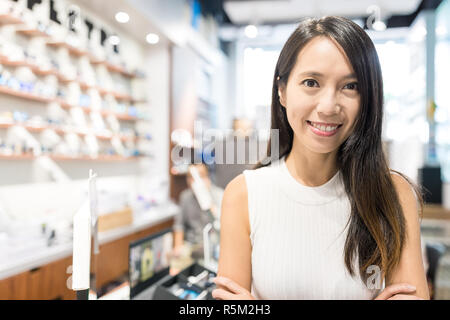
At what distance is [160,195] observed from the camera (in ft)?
11.4

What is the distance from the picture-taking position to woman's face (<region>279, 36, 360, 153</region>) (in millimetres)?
659

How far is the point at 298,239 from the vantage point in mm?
797

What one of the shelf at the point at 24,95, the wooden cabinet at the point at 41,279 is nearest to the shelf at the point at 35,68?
the shelf at the point at 24,95

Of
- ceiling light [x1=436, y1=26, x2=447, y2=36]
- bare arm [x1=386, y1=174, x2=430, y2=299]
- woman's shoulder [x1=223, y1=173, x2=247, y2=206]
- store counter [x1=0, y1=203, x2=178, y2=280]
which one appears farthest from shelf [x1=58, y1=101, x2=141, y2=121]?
ceiling light [x1=436, y1=26, x2=447, y2=36]

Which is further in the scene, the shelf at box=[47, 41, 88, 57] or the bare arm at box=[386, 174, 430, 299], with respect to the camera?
the shelf at box=[47, 41, 88, 57]

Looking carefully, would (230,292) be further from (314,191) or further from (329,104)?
(329,104)

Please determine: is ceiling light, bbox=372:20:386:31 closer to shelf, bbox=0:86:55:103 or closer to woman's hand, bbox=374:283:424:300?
woman's hand, bbox=374:283:424:300

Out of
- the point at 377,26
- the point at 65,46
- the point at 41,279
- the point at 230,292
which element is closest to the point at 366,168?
the point at 230,292

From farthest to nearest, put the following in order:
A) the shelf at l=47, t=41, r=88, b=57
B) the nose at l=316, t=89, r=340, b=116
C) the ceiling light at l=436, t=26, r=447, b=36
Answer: the ceiling light at l=436, t=26, r=447, b=36, the shelf at l=47, t=41, r=88, b=57, the nose at l=316, t=89, r=340, b=116

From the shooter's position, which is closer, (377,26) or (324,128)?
(324,128)

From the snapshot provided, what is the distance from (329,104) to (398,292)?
0.39m

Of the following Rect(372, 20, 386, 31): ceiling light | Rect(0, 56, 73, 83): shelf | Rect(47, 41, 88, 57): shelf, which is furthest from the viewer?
Rect(0, 56, 73, 83): shelf

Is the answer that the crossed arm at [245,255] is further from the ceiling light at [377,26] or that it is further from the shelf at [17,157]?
the shelf at [17,157]

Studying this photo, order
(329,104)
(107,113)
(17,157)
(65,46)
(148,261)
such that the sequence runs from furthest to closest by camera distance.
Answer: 1. (107,113)
2. (17,157)
3. (65,46)
4. (148,261)
5. (329,104)
